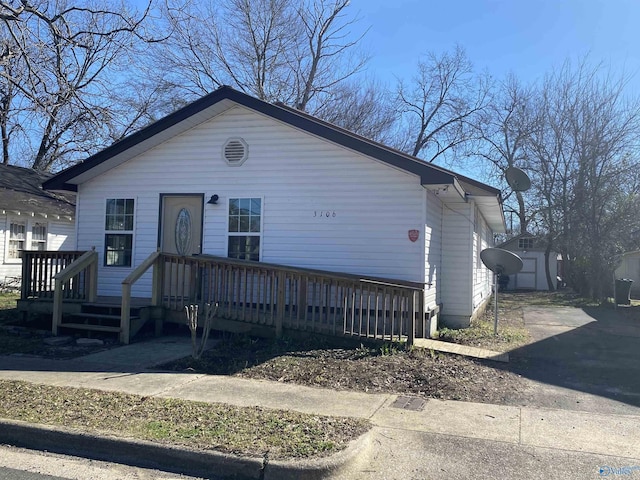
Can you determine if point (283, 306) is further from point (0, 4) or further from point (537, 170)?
point (537, 170)

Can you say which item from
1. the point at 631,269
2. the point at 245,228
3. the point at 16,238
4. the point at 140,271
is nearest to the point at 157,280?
the point at 140,271

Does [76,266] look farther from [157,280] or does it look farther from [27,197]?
[27,197]

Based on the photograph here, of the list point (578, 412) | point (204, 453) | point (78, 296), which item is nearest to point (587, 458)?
point (578, 412)

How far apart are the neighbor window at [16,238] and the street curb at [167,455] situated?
14721mm

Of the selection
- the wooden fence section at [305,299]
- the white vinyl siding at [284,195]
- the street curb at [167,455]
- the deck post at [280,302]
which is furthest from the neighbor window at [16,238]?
the street curb at [167,455]

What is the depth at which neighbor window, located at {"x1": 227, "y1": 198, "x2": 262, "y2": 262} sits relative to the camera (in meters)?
10.9

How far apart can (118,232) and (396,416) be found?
8.37 m

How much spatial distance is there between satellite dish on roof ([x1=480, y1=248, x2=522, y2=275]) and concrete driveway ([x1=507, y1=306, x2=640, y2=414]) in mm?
1517

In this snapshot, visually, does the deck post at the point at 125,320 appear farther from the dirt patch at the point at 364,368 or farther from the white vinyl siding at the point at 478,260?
the white vinyl siding at the point at 478,260

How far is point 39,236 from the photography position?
19031 millimetres

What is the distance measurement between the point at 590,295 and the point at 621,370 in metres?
16.9

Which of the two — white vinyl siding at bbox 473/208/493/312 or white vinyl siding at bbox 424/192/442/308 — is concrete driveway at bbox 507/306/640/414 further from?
white vinyl siding at bbox 424/192/442/308

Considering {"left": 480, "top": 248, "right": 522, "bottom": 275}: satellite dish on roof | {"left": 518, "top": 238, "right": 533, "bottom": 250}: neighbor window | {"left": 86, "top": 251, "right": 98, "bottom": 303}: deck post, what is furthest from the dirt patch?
{"left": 518, "top": 238, "right": 533, "bottom": 250}: neighbor window

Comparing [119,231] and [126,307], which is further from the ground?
[119,231]
